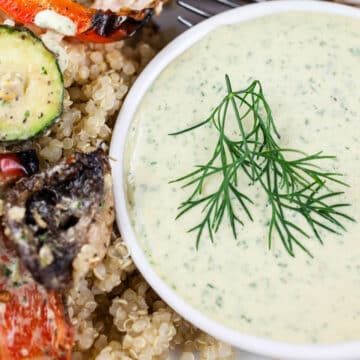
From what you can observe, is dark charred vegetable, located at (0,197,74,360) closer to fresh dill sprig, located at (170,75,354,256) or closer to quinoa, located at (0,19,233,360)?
quinoa, located at (0,19,233,360)

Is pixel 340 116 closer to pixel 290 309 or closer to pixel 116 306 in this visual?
pixel 290 309

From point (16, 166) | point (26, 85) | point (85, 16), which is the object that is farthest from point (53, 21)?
point (16, 166)

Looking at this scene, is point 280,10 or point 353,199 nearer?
point 353,199

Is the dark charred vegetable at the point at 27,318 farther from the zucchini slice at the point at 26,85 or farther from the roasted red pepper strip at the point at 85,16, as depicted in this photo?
the roasted red pepper strip at the point at 85,16

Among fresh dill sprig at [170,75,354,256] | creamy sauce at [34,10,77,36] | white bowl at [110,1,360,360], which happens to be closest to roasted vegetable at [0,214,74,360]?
white bowl at [110,1,360,360]

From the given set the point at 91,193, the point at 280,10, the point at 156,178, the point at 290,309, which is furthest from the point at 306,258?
the point at 280,10

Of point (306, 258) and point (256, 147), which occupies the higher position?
point (256, 147)

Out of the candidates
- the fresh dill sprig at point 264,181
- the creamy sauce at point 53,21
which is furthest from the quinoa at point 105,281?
the fresh dill sprig at point 264,181

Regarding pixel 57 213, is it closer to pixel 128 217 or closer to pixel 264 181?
pixel 128 217
